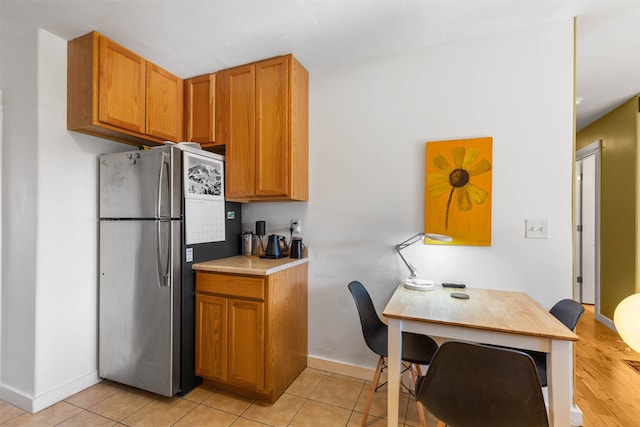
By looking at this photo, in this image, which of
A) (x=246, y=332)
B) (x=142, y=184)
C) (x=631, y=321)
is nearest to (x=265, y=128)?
(x=142, y=184)

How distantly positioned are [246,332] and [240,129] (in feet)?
5.21

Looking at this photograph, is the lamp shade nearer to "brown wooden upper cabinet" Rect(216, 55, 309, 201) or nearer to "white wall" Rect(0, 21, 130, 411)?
"brown wooden upper cabinet" Rect(216, 55, 309, 201)

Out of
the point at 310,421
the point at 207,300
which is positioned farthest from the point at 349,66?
Answer: the point at 310,421

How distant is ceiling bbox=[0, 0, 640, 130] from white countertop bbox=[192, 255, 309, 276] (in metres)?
1.63

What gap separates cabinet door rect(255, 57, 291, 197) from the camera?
92.4 inches

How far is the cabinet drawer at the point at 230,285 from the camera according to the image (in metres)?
2.04

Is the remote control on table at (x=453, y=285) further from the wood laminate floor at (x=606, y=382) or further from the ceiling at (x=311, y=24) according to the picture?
the ceiling at (x=311, y=24)

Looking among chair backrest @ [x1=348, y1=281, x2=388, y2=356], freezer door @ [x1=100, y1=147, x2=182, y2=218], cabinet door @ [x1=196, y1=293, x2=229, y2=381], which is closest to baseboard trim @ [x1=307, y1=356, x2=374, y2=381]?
chair backrest @ [x1=348, y1=281, x2=388, y2=356]

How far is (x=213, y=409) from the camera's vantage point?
2.01m

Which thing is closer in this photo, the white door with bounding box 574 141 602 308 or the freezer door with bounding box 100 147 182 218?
the freezer door with bounding box 100 147 182 218

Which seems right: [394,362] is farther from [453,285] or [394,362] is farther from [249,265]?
[249,265]

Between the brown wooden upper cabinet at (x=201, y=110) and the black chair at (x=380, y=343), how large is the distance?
1751 millimetres

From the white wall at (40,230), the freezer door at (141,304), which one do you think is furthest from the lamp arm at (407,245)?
the white wall at (40,230)

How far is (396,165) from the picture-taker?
7.71ft
